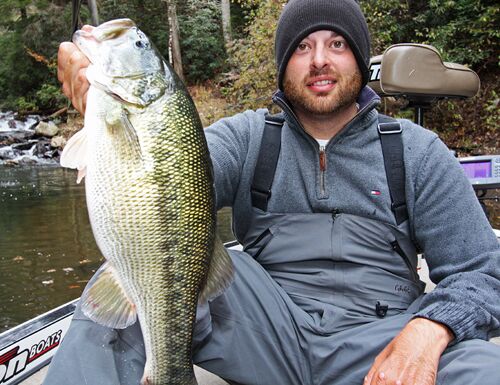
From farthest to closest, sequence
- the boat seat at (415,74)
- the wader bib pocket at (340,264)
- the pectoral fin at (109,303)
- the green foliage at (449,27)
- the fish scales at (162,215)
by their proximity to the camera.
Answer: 1. the green foliage at (449,27)
2. the boat seat at (415,74)
3. the wader bib pocket at (340,264)
4. the pectoral fin at (109,303)
5. the fish scales at (162,215)

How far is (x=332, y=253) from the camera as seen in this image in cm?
236

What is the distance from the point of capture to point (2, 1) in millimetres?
23656

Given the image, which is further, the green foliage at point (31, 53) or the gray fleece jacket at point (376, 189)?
the green foliage at point (31, 53)

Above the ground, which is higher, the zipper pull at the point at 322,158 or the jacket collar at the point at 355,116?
the jacket collar at the point at 355,116

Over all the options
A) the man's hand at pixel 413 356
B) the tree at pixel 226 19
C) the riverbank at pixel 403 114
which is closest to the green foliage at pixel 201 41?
the riverbank at pixel 403 114

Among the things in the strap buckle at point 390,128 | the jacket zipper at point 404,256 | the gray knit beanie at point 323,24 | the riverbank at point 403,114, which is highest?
the gray knit beanie at point 323,24

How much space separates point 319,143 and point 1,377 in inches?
75.1

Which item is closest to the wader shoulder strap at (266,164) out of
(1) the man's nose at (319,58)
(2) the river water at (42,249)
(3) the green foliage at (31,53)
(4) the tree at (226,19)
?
(1) the man's nose at (319,58)

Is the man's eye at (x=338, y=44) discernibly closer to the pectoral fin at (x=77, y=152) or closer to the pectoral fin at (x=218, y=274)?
the pectoral fin at (x=218, y=274)

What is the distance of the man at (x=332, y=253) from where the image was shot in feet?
6.39

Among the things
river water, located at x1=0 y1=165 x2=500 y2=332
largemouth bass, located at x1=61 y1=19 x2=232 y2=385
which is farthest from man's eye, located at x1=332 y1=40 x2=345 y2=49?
river water, located at x1=0 y1=165 x2=500 y2=332

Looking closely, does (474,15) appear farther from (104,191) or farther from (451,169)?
(104,191)

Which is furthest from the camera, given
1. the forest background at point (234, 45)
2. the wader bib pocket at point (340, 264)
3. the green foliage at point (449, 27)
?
the green foliage at point (449, 27)

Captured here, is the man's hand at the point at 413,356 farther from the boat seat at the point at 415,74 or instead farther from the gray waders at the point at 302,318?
the boat seat at the point at 415,74
